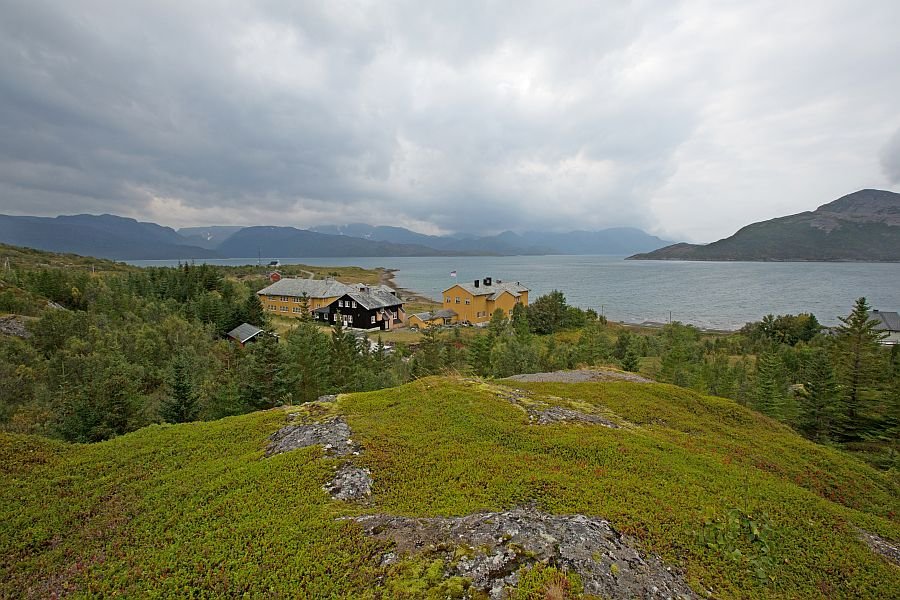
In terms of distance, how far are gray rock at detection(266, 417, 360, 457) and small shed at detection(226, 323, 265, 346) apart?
2817 cm

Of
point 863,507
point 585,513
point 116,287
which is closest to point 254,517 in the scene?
point 585,513

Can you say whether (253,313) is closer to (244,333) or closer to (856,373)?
(244,333)

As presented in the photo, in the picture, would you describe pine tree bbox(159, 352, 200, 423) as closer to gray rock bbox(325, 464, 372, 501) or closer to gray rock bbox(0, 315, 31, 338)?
gray rock bbox(325, 464, 372, 501)

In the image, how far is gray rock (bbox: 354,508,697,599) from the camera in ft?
14.1

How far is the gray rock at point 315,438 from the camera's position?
24.7 feet

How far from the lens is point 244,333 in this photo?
35.7m

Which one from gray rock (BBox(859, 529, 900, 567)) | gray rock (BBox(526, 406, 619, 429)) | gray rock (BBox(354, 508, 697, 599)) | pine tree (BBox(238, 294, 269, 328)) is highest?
gray rock (BBox(354, 508, 697, 599))

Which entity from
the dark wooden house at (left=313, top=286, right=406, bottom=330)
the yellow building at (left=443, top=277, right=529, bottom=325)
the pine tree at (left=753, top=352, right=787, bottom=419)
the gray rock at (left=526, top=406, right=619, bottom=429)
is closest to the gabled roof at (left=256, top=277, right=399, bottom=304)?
the dark wooden house at (left=313, top=286, right=406, bottom=330)

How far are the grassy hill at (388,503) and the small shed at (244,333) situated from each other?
28.2m

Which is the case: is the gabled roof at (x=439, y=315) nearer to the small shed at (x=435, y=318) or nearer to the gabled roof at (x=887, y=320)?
the small shed at (x=435, y=318)

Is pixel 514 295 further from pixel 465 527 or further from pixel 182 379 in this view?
pixel 465 527

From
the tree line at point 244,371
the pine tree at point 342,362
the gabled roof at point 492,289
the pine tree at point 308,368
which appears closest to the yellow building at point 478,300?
the gabled roof at point 492,289

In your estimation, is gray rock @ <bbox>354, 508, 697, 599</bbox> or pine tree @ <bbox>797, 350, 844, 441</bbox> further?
pine tree @ <bbox>797, 350, 844, 441</bbox>

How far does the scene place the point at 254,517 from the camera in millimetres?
5453
